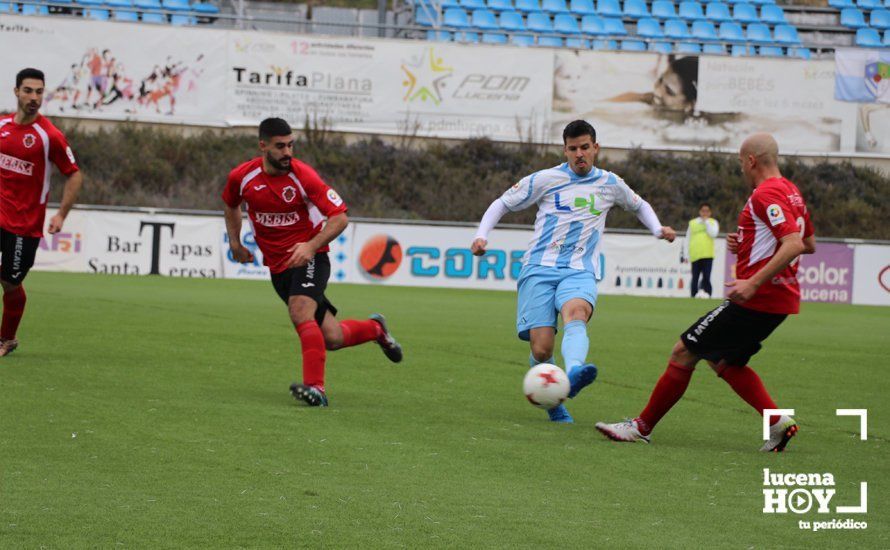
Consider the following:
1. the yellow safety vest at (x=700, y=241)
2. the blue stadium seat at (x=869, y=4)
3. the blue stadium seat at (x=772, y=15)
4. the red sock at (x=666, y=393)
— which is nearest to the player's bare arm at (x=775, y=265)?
the red sock at (x=666, y=393)

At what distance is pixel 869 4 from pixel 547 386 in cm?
3679

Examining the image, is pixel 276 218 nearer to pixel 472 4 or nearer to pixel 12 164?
pixel 12 164

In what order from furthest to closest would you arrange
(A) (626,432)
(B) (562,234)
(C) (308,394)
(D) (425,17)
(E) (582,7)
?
(E) (582,7) → (D) (425,17) → (B) (562,234) → (C) (308,394) → (A) (626,432)

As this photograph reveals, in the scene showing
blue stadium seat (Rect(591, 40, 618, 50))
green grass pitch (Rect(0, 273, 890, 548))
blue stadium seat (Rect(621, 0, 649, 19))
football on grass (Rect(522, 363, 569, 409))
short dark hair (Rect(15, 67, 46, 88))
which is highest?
blue stadium seat (Rect(621, 0, 649, 19))

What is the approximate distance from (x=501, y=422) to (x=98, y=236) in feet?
65.3

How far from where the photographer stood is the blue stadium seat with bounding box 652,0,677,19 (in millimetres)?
39125

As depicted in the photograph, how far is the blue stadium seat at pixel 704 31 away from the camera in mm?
38188

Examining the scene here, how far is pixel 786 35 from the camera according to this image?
38906mm

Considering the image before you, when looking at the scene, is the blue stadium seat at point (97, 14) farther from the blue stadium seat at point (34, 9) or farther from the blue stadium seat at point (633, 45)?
the blue stadium seat at point (633, 45)

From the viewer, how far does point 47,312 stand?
15.8 metres

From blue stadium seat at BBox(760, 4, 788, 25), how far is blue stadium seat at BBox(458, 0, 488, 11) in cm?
867

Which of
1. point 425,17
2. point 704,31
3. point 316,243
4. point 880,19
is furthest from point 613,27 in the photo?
point 316,243

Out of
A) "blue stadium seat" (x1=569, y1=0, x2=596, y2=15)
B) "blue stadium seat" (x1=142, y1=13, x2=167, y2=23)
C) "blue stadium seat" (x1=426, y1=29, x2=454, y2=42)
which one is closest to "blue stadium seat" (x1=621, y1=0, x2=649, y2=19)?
"blue stadium seat" (x1=569, y1=0, x2=596, y2=15)

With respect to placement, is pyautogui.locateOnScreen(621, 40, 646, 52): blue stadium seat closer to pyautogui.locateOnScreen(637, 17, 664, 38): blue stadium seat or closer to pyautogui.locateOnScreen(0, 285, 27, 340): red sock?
pyautogui.locateOnScreen(637, 17, 664, 38): blue stadium seat
